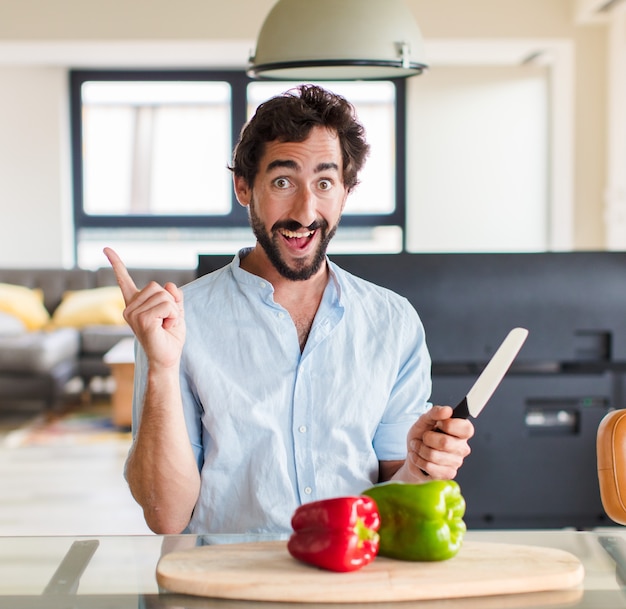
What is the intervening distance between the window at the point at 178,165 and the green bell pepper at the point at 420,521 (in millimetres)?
7020

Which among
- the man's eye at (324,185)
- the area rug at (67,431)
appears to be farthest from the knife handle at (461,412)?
the area rug at (67,431)

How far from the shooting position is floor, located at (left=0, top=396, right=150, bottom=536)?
163 inches

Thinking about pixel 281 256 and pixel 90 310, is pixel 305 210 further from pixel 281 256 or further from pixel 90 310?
pixel 90 310

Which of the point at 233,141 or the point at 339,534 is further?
the point at 233,141

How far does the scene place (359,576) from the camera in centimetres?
110

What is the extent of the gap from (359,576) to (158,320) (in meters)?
0.48

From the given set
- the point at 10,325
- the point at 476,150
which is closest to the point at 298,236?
the point at 10,325

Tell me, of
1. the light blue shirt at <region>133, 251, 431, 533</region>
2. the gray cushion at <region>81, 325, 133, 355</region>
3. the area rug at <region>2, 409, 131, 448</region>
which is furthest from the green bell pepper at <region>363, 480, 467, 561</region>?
the gray cushion at <region>81, 325, 133, 355</region>

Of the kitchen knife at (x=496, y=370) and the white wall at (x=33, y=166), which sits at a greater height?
the white wall at (x=33, y=166)

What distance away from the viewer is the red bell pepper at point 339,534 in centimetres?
111

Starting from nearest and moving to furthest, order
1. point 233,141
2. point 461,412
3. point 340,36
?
point 461,412 → point 340,36 → point 233,141

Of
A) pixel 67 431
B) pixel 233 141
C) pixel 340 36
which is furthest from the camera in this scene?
pixel 233 141

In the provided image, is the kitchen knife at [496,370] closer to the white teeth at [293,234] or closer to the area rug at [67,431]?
the white teeth at [293,234]

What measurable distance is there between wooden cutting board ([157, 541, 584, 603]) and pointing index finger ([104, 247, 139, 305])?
41 centimetres
